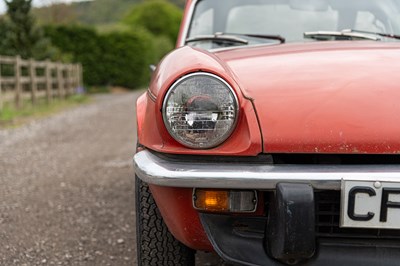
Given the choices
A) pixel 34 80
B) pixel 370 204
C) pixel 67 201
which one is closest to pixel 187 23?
pixel 67 201

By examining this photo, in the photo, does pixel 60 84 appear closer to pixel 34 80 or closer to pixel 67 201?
pixel 34 80

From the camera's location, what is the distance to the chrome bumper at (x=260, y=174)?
158 cm

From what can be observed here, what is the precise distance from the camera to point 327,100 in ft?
5.67

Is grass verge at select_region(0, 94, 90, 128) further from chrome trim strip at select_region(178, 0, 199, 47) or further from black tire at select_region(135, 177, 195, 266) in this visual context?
black tire at select_region(135, 177, 195, 266)

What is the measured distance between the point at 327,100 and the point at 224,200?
0.47 meters

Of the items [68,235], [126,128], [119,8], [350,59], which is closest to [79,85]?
[126,128]

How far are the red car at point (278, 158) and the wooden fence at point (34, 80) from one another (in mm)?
9260

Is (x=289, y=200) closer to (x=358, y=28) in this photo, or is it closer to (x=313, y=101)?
(x=313, y=101)

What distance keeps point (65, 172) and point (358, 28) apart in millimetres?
3215

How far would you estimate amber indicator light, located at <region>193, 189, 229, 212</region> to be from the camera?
172 cm

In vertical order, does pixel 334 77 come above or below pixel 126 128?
above

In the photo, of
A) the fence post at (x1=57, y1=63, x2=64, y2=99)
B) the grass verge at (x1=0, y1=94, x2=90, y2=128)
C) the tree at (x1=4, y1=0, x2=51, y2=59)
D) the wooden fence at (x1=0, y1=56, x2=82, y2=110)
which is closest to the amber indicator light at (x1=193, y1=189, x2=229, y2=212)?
the grass verge at (x1=0, y1=94, x2=90, y2=128)

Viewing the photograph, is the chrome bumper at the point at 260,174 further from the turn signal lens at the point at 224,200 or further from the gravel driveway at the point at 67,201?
the gravel driveway at the point at 67,201

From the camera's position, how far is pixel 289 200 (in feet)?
5.18
